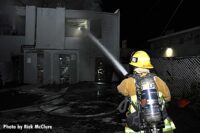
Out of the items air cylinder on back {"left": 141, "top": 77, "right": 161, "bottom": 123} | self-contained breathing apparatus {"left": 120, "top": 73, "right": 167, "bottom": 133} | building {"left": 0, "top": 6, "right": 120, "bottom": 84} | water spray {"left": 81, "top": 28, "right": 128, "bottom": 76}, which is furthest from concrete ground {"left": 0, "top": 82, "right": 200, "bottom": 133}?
water spray {"left": 81, "top": 28, "right": 128, "bottom": 76}

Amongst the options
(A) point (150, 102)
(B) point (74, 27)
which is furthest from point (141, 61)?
(B) point (74, 27)

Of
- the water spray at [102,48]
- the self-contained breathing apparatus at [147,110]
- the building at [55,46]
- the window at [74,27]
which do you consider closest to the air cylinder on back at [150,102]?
the self-contained breathing apparatus at [147,110]

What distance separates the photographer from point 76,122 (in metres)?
7.03

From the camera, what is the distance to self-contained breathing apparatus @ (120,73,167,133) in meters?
2.86

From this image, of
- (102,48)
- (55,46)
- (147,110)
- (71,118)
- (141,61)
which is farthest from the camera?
(102,48)

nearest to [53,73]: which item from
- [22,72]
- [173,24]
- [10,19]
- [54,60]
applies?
[54,60]

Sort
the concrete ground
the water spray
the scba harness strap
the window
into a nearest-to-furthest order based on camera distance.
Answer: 1. the scba harness strap
2. the concrete ground
3. the water spray
4. the window

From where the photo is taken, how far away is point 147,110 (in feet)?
9.42

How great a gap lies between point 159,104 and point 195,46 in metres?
14.0

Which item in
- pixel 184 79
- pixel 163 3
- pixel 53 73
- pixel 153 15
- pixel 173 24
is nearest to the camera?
pixel 184 79

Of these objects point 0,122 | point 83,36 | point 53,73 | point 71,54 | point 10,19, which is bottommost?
point 0,122

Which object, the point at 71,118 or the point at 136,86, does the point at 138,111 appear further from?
the point at 71,118

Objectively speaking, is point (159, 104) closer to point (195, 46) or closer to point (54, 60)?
point (195, 46)

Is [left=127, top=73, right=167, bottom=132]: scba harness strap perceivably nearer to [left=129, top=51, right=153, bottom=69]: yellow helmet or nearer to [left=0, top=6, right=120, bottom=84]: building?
[left=129, top=51, right=153, bottom=69]: yellow helmet
